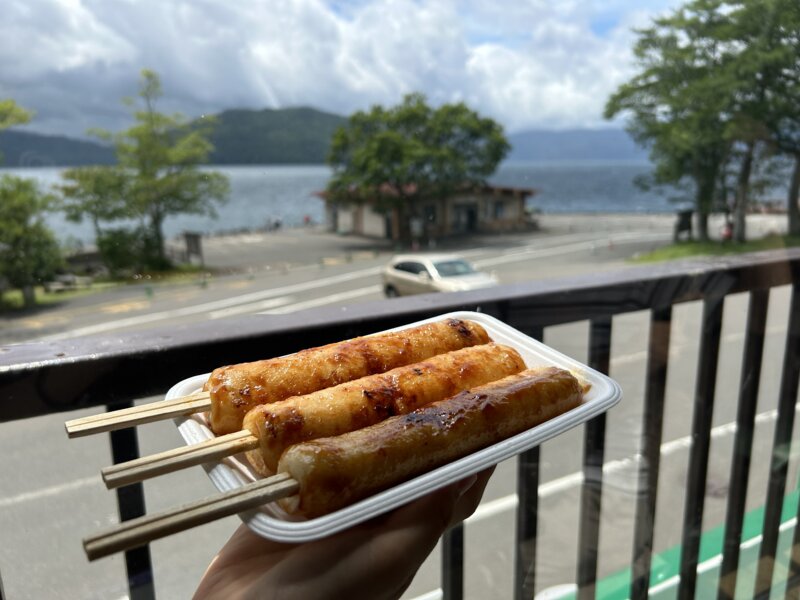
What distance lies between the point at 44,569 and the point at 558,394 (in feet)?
3.03

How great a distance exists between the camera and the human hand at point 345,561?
620mm

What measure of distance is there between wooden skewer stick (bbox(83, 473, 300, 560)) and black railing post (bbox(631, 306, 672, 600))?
115cm

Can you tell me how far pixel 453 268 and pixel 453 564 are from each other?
849 mm

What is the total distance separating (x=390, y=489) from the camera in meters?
0.66

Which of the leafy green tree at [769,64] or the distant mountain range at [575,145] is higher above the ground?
the leafy green tree at [769,64]

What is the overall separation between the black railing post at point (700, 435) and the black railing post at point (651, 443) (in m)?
0.12

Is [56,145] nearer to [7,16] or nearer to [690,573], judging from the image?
[7,16]

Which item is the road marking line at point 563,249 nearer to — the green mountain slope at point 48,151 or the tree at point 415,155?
the tree at point 415,155

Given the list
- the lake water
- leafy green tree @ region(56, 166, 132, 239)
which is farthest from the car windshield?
leafy green tree @ region(56, 166, 132, 239)

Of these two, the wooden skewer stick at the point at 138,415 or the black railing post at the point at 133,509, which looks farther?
the black railing post at the point at 133,509

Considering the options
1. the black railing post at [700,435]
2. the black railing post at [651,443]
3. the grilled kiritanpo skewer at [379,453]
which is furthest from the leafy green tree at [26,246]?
the black railing post at [700,435]

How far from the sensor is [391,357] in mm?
942

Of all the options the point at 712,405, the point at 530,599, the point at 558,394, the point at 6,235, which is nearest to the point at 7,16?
the point at 6,235

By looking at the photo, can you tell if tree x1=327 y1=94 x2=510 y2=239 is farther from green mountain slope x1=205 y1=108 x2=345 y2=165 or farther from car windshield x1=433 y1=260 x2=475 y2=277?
green mountain slope x1=205 y1=108 x2=345 y2=165
